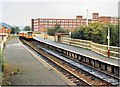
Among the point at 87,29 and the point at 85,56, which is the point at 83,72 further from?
the point at 87,29

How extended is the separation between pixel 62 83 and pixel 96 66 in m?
8.22

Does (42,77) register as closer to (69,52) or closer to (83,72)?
(83,72)

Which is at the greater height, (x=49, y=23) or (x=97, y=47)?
(x=49, y=23)

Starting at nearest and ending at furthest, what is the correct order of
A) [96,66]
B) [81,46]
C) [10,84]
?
1. [10,84]
2. [96,66]
3. [81,46]

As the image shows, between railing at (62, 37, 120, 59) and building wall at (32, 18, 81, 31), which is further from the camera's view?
building wall at (32, 18, 81, 31)

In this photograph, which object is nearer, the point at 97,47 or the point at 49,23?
the point at 97,47

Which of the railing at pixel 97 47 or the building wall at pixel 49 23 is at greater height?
the building wall at pixel 49 23

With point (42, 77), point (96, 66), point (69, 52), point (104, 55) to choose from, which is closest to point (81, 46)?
point (69, 52)

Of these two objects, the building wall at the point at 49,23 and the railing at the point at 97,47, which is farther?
the building wall at the point at 49,23

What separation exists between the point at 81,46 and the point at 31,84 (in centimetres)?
1994

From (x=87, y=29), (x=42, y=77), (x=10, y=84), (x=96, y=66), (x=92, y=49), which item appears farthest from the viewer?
(x=87, y=29)

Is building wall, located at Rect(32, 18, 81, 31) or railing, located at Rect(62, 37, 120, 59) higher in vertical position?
building wall, located at Rect(32, 18, 81, 31)

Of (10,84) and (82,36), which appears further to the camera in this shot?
(82,36)

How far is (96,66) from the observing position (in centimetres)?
1908
